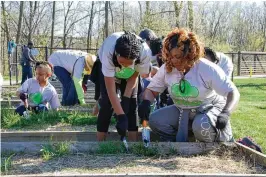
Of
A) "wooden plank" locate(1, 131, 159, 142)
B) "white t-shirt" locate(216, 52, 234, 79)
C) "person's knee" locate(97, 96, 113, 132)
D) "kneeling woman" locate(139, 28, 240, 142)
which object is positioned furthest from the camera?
"white t-shirt" locate(216, 52, 234, 79)

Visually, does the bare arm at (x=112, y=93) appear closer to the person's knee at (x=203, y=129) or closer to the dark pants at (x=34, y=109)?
the person's knee at (x=203, y=129)

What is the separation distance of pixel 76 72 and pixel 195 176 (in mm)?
3984

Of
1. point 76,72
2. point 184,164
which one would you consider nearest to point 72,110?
point 76,72

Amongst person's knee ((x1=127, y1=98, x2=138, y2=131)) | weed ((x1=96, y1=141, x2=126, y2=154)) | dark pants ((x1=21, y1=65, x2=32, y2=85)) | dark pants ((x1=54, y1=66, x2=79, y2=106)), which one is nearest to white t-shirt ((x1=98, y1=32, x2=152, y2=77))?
person's knee ((x1=127, y1=98, x2=138, y2=131))

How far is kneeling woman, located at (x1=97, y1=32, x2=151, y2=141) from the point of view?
347 cm

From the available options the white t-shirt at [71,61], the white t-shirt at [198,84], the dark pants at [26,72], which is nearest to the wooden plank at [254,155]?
the white t-shirt at [198,84]

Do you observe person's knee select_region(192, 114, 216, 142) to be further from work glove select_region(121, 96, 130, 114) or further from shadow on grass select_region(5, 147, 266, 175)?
work glove select_region(121, 96, 130, 114)

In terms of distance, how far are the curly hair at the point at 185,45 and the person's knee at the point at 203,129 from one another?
1.54 feet

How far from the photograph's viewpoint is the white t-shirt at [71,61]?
634 centimetres

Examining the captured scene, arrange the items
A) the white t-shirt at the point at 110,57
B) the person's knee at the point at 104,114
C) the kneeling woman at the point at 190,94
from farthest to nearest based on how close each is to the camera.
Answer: the person's knee at the point at 104,114, the white t-shirt at the point at 110,57, the kneeling woman at the point at 190,94

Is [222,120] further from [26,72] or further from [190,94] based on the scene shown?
[26,72]

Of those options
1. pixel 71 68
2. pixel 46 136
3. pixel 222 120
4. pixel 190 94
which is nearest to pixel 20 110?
pixel 71 68

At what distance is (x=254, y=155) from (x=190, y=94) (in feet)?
2.43

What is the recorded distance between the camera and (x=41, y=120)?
5.18 metres
